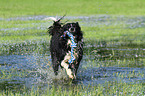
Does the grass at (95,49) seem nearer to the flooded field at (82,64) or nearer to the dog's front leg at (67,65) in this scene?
the flooded field at (82,64)

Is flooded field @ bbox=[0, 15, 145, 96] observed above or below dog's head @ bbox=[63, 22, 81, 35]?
below

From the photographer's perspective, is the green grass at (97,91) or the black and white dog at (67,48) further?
Answer: the black and white dog at (67,48)

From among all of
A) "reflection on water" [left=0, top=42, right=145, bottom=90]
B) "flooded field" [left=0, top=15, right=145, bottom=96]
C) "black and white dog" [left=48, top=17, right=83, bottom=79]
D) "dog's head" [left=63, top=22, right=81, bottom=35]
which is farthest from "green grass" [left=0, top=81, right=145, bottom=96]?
"dog's head" [left=63, top=22, right=81, bottom=35]

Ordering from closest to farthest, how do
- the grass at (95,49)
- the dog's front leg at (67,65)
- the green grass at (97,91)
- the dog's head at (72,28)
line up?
the green grass at (97,91), the grass at (95,49), the dog's front leg at (67,65), the dog's head at (72,28)

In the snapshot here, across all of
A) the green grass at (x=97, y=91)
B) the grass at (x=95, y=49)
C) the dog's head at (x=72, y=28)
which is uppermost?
the dog's head at (x=72, y=28)

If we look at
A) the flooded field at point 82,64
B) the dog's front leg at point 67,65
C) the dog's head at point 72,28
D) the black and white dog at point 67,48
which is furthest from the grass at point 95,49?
the dog's head at point 72,28

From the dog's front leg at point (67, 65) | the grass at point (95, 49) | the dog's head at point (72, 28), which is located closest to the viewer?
the grass at point (95, 49)

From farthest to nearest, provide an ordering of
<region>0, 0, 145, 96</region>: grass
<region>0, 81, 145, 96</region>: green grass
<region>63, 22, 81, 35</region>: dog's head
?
<region>63, 22, 81, 35</region>: dog's head < <region>0, 0, 145, 96</region>: grass < <region>0, 81, 145, 96</region>: green grass

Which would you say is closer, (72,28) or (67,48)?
A: (67,48)

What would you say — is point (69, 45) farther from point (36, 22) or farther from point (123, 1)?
point (123, 1)

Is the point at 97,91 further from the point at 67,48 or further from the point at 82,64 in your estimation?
the point at 82,64

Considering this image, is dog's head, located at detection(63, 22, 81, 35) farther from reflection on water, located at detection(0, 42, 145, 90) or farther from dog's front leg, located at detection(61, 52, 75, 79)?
reflection on water, located at detection(0, 42, 145, 90)

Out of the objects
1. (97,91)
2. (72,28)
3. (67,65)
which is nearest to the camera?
(97,91)

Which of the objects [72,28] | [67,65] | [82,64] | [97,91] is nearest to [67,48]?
[67,65]
